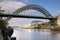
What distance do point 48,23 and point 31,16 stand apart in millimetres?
587

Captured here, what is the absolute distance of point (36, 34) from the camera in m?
7.99

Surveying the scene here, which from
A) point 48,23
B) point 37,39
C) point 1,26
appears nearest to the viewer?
point 1,26

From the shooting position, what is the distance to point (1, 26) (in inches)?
264

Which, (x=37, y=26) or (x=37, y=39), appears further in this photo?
(x=37, y=39)

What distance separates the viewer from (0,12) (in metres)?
6.75

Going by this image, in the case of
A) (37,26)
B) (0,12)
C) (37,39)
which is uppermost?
(0,12)

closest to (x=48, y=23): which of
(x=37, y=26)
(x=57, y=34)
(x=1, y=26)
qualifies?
(x=37, y=26)

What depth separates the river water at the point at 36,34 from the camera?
729cm

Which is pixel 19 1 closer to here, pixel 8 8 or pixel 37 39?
pixel 8 8

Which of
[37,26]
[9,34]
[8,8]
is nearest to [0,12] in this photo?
[8,8]

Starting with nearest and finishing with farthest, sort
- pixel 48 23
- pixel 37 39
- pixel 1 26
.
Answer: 1. pixel 1 26
2. pixel 48 23
3. pixel 37 39

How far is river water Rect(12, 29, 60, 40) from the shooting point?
729cm

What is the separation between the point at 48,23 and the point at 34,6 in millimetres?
702

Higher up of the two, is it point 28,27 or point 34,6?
point 34,6
